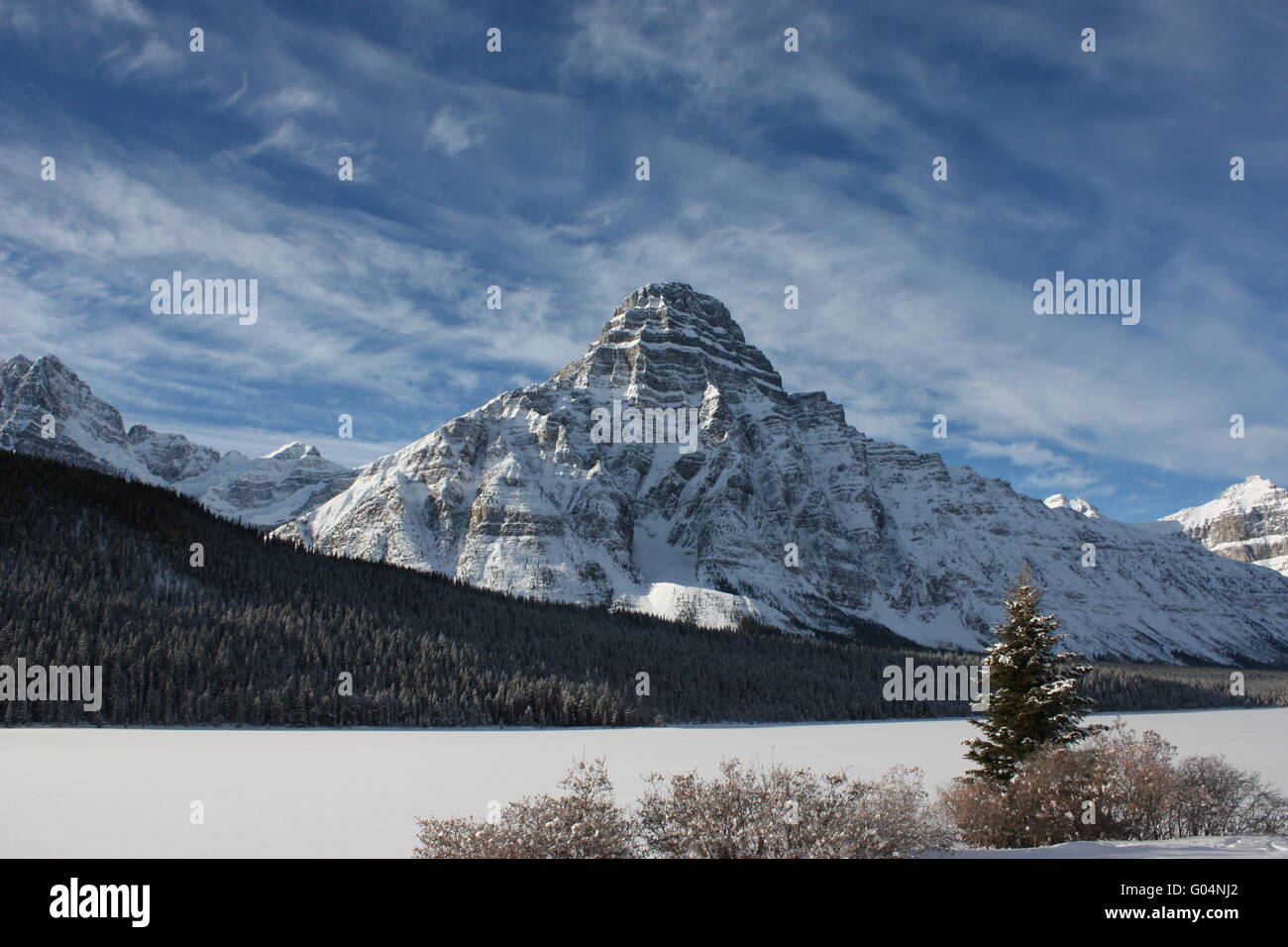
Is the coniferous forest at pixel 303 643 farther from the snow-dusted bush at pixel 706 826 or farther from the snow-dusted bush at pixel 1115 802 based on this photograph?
the snow-dusted bush at pixel 706 826

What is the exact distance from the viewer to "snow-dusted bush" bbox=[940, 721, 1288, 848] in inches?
1012

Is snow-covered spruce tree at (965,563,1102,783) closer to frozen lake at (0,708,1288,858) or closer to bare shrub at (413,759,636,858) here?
frozen lake at (0,708,1288,858)

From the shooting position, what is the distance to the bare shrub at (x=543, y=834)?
17.3 metres

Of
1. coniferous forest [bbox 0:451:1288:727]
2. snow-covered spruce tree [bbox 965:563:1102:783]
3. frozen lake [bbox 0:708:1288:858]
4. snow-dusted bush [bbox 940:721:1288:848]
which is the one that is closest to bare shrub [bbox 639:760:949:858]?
frozen lake [bbox 0:708:1288:858]

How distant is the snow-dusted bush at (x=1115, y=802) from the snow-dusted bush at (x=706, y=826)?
866cm

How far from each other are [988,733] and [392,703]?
8215 centimetres

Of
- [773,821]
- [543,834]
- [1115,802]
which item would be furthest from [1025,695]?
[543,834]

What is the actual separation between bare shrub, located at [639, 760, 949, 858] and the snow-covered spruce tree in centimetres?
1605

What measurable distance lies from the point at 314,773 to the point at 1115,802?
38.8 metres

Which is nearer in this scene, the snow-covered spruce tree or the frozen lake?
the frozen lake

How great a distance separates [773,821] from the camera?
18625mm

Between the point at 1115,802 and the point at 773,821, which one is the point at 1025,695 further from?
the point at 773,821

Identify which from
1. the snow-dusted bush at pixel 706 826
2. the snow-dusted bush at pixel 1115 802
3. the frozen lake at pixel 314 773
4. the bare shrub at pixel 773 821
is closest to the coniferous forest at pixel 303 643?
the frozen lake at pixel 314 773
